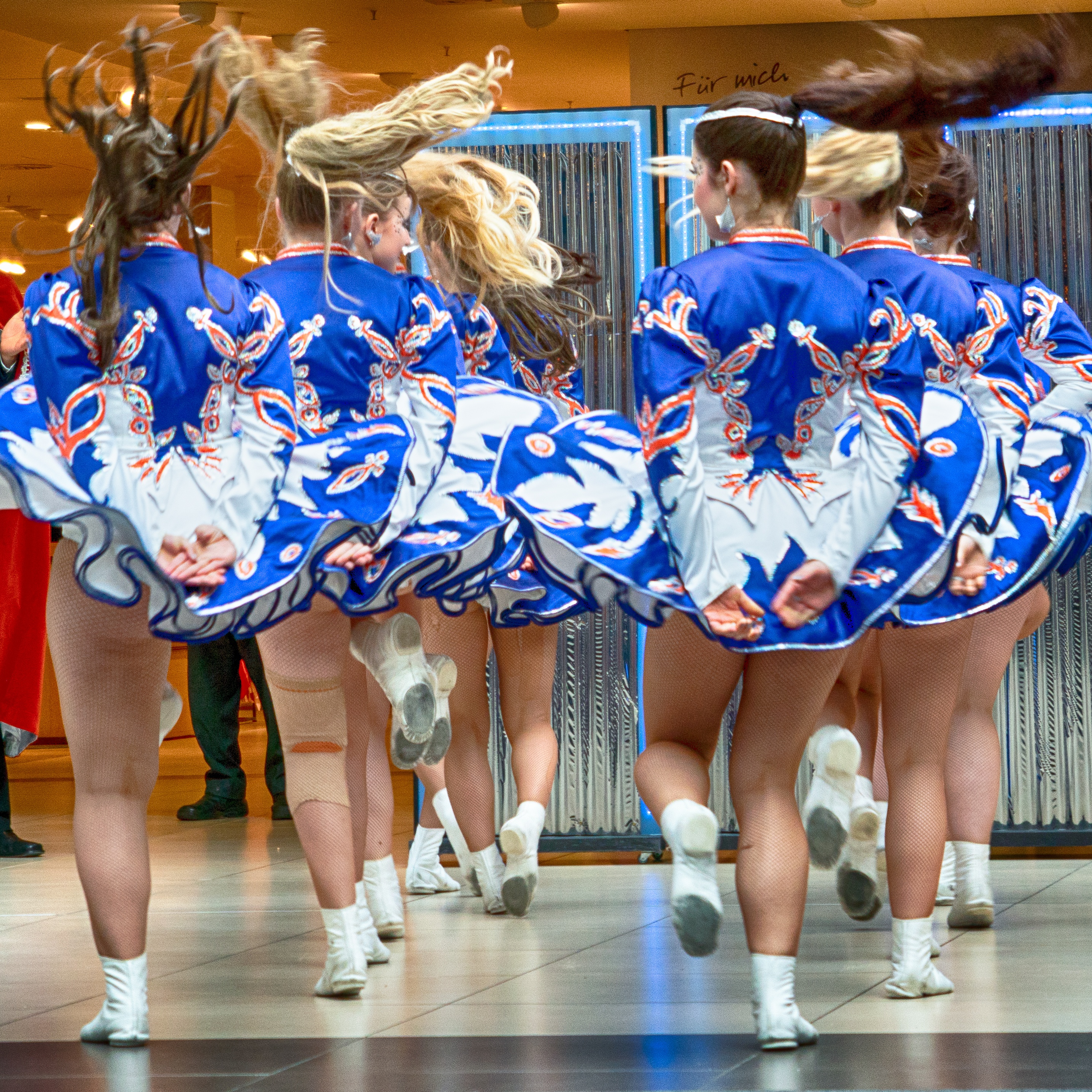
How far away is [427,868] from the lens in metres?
4.91

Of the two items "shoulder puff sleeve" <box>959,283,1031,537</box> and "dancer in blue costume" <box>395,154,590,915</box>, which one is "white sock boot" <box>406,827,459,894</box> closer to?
"dancer in blue costume" <box>395,154,590,915</box>

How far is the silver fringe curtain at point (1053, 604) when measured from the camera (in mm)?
5402

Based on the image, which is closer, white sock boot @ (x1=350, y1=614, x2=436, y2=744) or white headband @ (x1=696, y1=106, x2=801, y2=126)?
white headband @ (x1=696, y1=106, x2=801, y2=126)

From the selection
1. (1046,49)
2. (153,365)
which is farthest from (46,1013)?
(1046,49)

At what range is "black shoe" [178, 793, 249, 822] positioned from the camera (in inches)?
267

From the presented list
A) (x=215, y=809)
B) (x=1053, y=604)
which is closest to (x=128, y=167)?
(x=1053, y=604)

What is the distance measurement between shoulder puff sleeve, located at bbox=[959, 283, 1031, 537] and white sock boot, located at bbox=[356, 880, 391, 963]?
159 cm

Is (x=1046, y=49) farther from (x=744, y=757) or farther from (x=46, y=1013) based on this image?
(x=46, y=1013)

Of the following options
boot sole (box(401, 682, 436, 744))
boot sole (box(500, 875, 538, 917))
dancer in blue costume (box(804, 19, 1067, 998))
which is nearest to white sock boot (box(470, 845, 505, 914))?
boot sole (box(500, 875, 538, 917))

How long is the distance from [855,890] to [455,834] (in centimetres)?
152

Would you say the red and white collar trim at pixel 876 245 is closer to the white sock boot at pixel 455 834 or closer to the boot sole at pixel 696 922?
the boot sole at pixel 696 922

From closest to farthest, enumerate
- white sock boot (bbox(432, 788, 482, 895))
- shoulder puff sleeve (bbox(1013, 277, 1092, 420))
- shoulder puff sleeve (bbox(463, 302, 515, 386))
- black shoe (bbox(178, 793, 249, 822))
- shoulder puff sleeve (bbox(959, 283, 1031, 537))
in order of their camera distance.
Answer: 1. shoulder puff sleeve (bbox(959, 283, 1031, 537))
2. shoulder puff sleeve (bbox(1013, 277, 1092, 420))
3. shoulder puff sleeve (bbox(463, 302, 515, 386))
4. white sock boot (bbox(432, 788, 482, 895))
5. black shoe (bbox(178, 793, 249, 822))

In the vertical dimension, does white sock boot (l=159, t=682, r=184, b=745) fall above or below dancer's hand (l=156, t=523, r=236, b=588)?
below

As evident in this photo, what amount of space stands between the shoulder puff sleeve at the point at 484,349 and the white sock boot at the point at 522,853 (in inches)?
39.9
